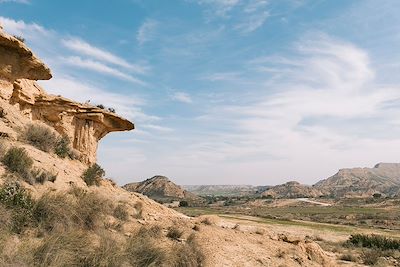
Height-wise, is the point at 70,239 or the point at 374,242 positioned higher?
the point at 70,239

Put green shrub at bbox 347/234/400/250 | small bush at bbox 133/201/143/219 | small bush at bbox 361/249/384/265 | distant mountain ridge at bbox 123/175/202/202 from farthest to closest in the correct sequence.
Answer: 1. distant mountain ridge at bbox 123/175/202/202
2. green shrub at bbox 347/234/400/250
3. small bush at bbox 361/249/384/265
4. small bush at bbox 133/201/143/219

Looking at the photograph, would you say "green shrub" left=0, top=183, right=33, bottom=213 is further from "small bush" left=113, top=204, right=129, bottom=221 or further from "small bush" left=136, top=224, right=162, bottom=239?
"small bush" left=113, top=204, right=129, bottom=221

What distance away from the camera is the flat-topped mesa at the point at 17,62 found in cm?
1770

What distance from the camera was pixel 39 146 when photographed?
685 inches

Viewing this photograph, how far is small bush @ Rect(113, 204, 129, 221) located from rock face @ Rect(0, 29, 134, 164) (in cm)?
890


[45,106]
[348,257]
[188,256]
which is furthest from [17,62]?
[348,257]

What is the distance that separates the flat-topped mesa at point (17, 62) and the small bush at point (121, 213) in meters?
9.43

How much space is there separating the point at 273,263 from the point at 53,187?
26.0ft

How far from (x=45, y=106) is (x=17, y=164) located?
35.4 ft

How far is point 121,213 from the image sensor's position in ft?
45.2

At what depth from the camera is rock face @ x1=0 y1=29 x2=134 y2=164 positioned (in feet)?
60.6

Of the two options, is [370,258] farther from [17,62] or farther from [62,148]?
[17,62]

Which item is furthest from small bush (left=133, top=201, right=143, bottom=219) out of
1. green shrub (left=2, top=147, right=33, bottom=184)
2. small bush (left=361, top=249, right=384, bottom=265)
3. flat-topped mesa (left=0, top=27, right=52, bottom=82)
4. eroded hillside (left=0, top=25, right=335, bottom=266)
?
small bush (left=361, top=249, right=384, bottom=265)

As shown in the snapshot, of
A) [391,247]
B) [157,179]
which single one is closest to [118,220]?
[391,247]
